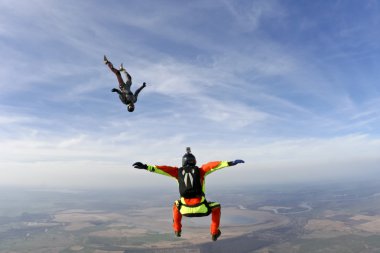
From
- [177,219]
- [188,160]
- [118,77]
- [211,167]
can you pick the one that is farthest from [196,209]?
[118,77]

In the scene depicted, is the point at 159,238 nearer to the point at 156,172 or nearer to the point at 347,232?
the point at 347,232

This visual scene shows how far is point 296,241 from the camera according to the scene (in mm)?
160375

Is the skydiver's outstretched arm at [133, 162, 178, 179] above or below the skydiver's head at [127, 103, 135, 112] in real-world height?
below

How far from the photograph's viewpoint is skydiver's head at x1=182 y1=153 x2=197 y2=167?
29.9 ft

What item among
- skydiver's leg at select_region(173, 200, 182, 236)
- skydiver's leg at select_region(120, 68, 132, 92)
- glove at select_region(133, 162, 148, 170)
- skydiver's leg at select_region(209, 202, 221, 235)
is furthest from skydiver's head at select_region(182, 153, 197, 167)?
skydiver's leg at select_region(120, 68, 132, 92)

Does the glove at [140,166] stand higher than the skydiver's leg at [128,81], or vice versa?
the skydiver's leg at [128,81]

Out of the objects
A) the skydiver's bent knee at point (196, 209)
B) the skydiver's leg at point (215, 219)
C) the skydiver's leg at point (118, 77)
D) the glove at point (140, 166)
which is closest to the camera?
the glove at point (140, 166)

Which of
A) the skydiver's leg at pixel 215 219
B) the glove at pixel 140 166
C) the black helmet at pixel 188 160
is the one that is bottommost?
the skydiver's leg at pixel 215 219

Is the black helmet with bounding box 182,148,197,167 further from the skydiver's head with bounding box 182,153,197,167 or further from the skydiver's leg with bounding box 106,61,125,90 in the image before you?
the skydiver's leg with bounding box 106,61,125,90

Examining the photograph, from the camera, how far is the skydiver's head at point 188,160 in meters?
9.11

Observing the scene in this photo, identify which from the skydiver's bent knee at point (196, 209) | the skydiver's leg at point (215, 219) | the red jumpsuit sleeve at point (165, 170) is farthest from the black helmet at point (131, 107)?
the skydiver's leg at point (215, 219)

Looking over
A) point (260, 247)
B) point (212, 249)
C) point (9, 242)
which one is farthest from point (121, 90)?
point (9, 242)

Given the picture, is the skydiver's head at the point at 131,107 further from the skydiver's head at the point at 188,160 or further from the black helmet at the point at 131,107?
the skydiver's head at the point at 188,160

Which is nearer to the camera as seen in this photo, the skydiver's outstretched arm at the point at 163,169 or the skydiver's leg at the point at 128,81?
the skydiver's outstretched arm at the point at 163,169
